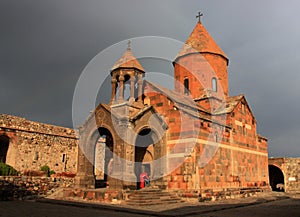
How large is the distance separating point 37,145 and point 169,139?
13374 mm

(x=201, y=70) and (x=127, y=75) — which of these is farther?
(x=201, y=70)

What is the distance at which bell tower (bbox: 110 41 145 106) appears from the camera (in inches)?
651

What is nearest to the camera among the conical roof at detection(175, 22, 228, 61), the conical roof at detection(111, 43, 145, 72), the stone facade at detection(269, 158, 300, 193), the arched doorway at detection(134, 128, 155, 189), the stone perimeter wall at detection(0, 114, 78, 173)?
the conical roof at detection(111, 43, 145, 72)

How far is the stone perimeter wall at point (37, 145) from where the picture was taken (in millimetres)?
21422

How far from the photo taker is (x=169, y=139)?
15.3m

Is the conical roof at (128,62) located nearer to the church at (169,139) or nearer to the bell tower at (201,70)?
the church at (169,139)

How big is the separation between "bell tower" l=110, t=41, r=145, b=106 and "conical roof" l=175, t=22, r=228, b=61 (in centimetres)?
684

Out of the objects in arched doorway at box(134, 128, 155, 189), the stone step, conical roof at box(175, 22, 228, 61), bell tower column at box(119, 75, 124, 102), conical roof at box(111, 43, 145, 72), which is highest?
conical roof at box(175, 22, 228, 61)

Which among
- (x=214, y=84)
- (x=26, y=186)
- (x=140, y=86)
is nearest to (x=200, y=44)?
(x=214, y=84)

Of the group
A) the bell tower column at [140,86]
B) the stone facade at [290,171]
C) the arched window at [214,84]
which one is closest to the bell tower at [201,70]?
the arched window at [214,84]

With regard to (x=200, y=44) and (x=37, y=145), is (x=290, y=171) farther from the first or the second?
(x=37, y=145)

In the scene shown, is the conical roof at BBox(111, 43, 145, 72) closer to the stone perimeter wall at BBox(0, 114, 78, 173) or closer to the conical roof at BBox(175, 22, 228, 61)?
the conical roof at BBox(175, 22, 228, 61)

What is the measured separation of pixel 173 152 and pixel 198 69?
940cm

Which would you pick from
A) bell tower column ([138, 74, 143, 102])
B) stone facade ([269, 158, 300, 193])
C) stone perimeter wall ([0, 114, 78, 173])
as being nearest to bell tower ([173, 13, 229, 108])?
bell tower column ([138, 74, 143, 102])
